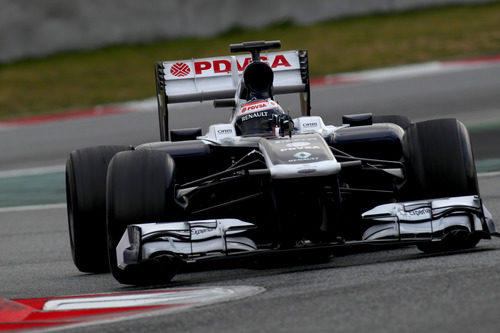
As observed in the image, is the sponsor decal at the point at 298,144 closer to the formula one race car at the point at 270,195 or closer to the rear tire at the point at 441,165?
the formula one race car at the point at 270,195

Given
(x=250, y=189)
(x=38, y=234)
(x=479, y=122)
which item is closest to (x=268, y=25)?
(x=479, y=122)

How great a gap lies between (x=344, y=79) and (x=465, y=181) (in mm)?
11749

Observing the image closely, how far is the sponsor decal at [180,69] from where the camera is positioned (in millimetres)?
9141

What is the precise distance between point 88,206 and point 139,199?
1.20 metres

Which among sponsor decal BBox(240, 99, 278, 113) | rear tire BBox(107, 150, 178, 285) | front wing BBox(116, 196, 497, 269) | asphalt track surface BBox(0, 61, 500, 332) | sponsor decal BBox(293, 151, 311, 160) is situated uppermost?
sponsor decal BBox(240, 99, 278, 113)

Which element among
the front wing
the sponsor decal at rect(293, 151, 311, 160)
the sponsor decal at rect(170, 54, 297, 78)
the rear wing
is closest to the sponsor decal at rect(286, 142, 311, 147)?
the sponsor decal at rect(293, 151, 311, 160)

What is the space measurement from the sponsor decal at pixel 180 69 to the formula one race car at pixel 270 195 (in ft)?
5.22

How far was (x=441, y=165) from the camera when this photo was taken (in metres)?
6.58

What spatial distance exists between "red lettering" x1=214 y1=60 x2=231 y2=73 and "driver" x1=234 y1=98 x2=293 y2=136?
149 centimetres

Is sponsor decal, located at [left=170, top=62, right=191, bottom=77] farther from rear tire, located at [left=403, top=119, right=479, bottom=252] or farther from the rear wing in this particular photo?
rear tire, located at [left=403, top=119, right=479, bottom=252]

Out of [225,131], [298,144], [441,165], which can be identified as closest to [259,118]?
[225,131]

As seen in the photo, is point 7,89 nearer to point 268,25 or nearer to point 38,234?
point 268,25

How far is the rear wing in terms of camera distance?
910 centimetres

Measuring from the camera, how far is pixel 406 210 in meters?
6.42
